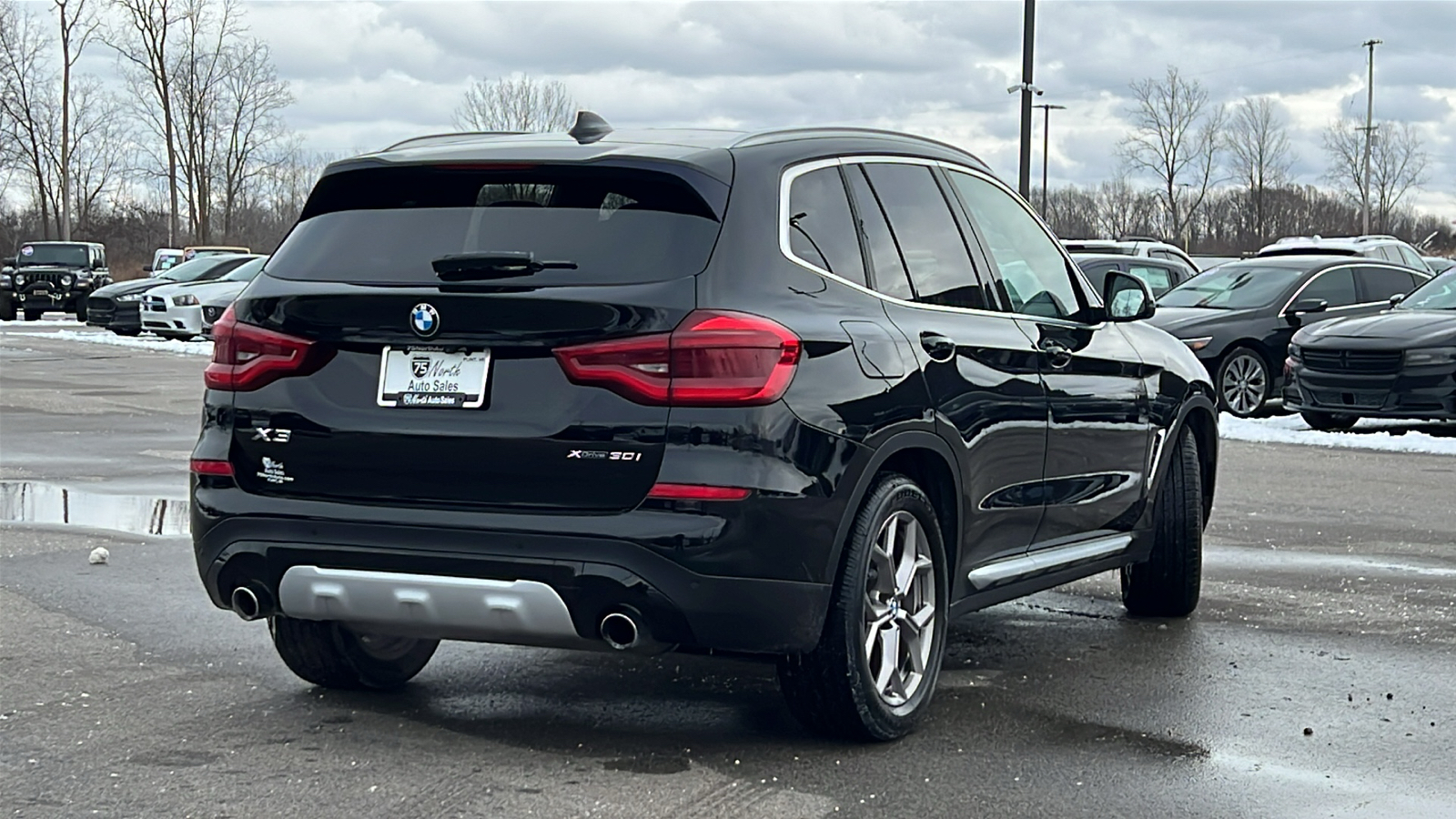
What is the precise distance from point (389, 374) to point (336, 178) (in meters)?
0.73

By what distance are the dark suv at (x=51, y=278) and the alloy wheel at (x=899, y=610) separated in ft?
128

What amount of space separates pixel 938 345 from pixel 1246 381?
13307 millimetres

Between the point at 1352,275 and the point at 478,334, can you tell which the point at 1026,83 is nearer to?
the point at 1352,275

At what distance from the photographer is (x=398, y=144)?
5.51 m

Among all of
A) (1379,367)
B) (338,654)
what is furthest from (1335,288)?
(338,654)

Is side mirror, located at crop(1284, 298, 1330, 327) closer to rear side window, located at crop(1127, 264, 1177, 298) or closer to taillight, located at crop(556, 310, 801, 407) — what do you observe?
rear side window, located at crop(1127, 264, 1177, 298)

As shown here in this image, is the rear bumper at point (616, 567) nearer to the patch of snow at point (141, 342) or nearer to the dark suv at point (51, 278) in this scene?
the patch of snow at point (141, 342)

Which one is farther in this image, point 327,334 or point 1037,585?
point 1037,585

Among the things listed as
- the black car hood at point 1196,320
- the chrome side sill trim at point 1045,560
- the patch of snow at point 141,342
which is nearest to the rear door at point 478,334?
the chrome side sill trim at point 1045,560

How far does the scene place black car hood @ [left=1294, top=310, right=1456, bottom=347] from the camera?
15.2m

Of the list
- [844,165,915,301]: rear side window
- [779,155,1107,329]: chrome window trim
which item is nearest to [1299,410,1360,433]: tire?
[779,155,1107,329]: chrome window trim

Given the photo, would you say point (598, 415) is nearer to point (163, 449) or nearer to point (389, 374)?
point (389, 374)

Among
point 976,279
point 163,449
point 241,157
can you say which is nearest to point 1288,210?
point 241,157

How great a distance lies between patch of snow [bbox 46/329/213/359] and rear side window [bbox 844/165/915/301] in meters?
22.3
